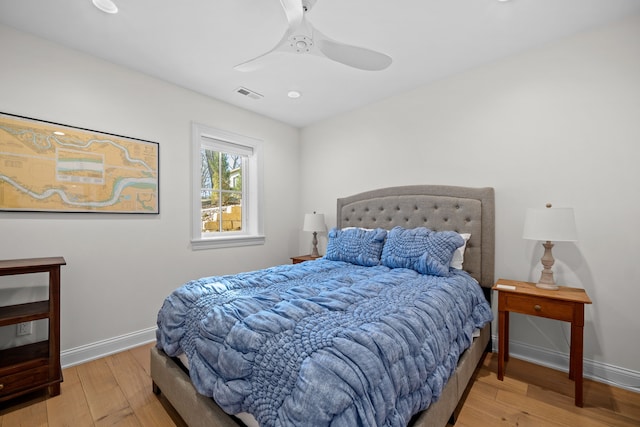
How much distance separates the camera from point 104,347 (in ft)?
7.99

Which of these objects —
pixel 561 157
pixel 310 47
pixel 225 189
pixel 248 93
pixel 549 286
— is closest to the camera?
pixel 310 47

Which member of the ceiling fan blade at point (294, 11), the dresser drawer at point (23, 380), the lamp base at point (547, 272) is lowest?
the dresser drawer at point (23, 380)

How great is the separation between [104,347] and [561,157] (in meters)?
4.05

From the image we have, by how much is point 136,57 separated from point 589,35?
3.56m

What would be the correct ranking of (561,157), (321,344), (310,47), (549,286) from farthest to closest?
1. (561,157)
2. (549,286)
3. (310,47)
4. (321,344)

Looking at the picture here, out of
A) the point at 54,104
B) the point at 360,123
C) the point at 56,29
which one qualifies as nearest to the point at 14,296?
the point at 54,104

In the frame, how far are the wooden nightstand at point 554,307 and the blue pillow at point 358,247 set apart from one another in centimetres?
98

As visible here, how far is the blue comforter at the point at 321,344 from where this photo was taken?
0.95 metres

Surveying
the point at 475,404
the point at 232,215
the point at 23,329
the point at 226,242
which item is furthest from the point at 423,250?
the point at 23,329

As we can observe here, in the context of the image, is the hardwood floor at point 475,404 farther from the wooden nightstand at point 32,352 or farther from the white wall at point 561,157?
the white wall at point 561,157

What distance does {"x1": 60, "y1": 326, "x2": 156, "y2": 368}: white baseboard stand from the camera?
227 cm

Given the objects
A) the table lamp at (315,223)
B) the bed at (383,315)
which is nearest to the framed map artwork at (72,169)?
the bed at (383,315)

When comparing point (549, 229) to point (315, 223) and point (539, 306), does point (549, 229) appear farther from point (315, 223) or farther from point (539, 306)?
point (315, 223)

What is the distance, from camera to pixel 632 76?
6.42ft
